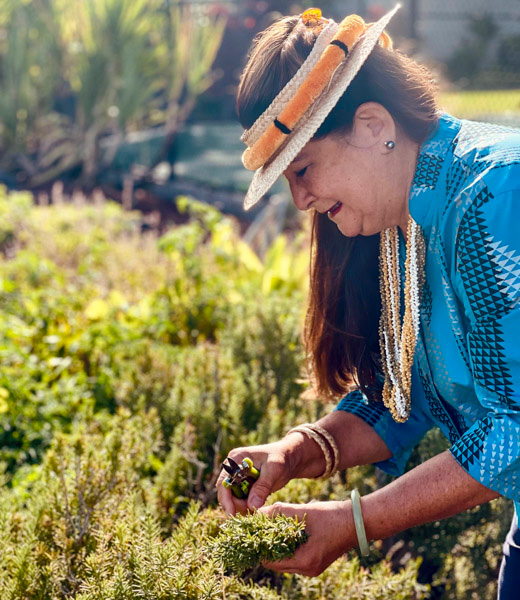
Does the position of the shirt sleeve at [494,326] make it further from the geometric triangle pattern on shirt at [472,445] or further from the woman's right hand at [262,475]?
the woman's right hand at [262,475]

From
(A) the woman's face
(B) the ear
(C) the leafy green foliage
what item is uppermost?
(B) the ear

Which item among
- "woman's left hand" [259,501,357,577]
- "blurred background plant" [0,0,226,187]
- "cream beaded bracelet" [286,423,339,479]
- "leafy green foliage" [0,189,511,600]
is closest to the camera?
"woman's left hand" [259,501,357,577]

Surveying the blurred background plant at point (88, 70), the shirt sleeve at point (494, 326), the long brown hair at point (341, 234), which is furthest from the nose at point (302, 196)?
the blurred background plant at point (88, 70)

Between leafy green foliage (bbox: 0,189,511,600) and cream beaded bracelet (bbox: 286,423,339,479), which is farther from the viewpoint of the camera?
cream beaded bracelet (bbox: 286,423,339,479)

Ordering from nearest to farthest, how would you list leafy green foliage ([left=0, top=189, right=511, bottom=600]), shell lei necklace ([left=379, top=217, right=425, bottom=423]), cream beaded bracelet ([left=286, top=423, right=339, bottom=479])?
1. shell lei necklace ([left=379, top=217, right=425, bottom=423])
2. leafy green foliage ([left=0, top=189, right=511, bottom=600])
3. cream beaded bracelet ([left=286, top=423, right=339, bottom=479])

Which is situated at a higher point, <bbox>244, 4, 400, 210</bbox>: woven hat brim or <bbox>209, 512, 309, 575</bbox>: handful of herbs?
<bbox>244, 4, 400, 210</bbox>: woven hat brim

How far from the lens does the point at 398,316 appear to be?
175 centimetres

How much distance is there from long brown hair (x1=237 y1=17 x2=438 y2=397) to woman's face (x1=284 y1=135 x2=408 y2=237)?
2.1 inches

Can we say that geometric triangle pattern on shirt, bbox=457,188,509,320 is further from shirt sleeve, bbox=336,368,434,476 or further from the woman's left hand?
shirt sleeve, bbox=336,368,434,476

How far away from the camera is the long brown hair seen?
5.03ft

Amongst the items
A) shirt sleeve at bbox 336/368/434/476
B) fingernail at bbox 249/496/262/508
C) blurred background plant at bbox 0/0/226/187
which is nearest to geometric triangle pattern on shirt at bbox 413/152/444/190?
shirt sleeve at bbox 336/368/434/476

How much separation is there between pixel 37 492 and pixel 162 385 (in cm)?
97

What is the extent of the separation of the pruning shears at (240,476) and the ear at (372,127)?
2.44 ft

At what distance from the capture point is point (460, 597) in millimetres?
2328
